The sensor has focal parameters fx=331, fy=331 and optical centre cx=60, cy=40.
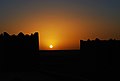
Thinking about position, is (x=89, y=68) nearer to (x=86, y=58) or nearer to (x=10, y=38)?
(x=86, y=58)

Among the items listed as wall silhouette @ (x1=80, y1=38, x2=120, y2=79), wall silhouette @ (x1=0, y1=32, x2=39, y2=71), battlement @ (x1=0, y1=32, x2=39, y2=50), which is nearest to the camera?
wall silhouette @ (x1=80, y1=38, x2=120, y2=79)

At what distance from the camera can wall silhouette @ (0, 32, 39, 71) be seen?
1185 inches

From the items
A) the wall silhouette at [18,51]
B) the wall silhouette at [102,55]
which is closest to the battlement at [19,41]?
the wall silhouette at [18,51]

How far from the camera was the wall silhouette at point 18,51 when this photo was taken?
30.1m

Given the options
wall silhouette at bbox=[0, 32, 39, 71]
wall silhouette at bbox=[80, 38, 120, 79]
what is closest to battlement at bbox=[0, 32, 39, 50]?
wall silhouette at bbox=[0, 32, 39, 71]

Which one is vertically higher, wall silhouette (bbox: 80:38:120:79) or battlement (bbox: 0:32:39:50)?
battlement (bbox: 0:32:39:50)

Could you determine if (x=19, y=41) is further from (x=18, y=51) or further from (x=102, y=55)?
(x=102, y=55)

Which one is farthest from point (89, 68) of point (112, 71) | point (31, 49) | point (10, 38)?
point (10, 38)

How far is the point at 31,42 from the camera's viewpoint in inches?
1207

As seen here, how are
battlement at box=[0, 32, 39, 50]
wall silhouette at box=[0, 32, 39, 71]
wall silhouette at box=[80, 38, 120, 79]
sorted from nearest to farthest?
wall silhouette at box=[80, 38, 120, 79] < wall silhouette at box=[0, 32, 39, 71] < battlement at box=[0, 32, 39, 50]

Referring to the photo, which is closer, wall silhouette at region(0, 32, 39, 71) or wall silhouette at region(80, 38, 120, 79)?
wall silhouette at region(80, 38, 120, 79)

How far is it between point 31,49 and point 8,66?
8.55 feet

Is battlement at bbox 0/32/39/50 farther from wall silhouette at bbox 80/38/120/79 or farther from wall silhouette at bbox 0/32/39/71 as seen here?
wall silhouette at bbox 80/38/120/79

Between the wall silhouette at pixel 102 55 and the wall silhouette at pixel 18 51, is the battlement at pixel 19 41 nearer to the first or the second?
the wall silhouette at pixel 18 51
